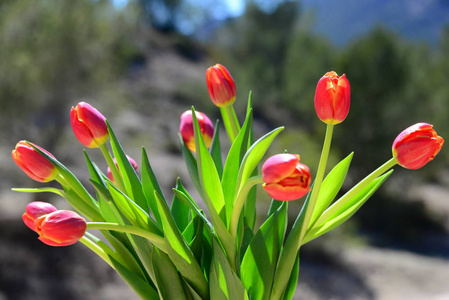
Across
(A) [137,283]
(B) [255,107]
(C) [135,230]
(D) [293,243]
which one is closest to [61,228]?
(C) [135,230]

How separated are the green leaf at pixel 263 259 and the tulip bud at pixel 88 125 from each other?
27 centimetres

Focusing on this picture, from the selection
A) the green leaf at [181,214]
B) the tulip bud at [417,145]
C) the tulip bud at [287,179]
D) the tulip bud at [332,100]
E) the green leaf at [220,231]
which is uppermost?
the tulip bud at [417,145]

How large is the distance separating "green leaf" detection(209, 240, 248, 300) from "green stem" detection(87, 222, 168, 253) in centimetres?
7

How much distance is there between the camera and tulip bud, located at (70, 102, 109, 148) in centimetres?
73

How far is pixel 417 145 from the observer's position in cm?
66

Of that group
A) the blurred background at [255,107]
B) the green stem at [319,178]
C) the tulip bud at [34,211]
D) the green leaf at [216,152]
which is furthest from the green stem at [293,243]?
the blurred background at [255,107]

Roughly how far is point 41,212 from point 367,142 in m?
8.79

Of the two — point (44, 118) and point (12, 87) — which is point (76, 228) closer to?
point (12, 87)

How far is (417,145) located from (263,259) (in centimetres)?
26

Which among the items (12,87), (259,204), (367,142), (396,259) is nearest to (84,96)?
(12,87)

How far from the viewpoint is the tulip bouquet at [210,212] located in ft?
2.16

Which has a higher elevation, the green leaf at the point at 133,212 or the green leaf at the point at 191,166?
the green leaf at the point at 191,166

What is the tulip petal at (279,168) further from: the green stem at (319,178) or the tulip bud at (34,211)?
the tulip bud at (34,211)

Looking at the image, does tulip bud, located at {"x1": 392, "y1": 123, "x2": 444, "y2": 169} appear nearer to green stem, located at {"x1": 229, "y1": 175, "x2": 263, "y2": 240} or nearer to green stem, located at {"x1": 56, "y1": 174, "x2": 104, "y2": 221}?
green stem, located at {"x1": 229, "y1": 175, "x2": 263, "y2": 240}
